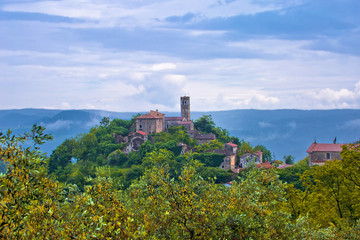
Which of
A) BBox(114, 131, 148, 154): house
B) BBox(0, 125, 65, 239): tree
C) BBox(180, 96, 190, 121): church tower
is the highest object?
BBox(180, 96, 190, 121): church tower

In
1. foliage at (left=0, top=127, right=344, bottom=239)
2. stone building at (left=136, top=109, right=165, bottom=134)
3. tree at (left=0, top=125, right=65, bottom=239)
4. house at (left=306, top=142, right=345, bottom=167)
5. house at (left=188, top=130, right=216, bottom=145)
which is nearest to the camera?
tree at (left=0, top=125, right=65, bottom=239)

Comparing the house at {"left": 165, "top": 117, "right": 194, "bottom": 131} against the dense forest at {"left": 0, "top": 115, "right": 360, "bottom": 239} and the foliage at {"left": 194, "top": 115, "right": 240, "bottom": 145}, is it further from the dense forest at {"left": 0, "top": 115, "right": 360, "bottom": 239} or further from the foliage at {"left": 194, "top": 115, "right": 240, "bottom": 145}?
the dense forest at {"left": 0, "top": 115, "right": 360, "bottom": 239}

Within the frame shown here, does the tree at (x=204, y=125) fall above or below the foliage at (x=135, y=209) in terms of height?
above

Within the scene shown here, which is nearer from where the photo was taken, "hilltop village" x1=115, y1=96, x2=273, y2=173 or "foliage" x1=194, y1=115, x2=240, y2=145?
"hilltop village" x1=115, y1=96, x2=273, y2=173

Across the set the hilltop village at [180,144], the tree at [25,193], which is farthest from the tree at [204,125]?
the tree at [25,193]

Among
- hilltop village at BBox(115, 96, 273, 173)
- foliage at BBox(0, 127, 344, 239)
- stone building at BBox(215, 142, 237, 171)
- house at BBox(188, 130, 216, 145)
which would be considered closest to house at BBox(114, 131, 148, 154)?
hilltop village at BBox(115, 96, 273, 173)

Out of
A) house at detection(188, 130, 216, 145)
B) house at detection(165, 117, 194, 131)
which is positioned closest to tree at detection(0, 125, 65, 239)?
house at detection(188, 130, 216, 145)

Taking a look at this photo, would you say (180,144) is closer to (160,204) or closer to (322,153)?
(322,153)

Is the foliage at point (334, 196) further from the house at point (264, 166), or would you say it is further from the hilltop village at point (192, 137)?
the hilltop village at point (192, 137)

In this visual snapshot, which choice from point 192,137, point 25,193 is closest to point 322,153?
point 192,137

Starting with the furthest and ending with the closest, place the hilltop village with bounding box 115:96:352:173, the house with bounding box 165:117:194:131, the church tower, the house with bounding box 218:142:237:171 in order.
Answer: the church tower → the house with bounding box 165:117:194:131 → the house with bounding box 218:142:237:171 → the hilltop village with bounding box 115:96:352:173

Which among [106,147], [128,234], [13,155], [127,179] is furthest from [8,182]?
[106,147]

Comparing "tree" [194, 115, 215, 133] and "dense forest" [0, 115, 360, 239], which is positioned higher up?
"tree" [194, 115, 215, 133]

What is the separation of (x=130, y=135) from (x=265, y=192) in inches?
3143
